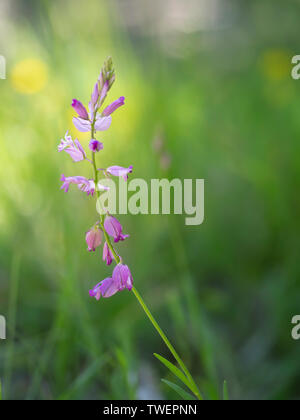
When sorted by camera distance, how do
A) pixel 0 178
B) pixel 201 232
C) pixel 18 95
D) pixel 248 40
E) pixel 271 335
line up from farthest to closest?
pixel 248 40
pixel 18 95
pixel 201 232
pixel 0 178
pixel 271 335

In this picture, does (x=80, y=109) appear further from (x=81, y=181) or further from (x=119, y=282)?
(x=119, y=282)

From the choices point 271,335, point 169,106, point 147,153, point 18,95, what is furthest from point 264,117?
point 271,335

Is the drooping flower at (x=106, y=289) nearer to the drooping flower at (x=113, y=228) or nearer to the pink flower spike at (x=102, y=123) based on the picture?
the drooping flower at (x=113, y=228)

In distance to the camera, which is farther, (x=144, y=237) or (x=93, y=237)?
(x=144, y=237)

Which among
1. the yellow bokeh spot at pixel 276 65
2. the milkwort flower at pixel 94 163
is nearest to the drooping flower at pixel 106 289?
the milkwort flower at pixel 94 163

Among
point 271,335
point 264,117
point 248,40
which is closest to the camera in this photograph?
point 271,335

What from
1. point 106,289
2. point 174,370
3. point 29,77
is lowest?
point 174,370

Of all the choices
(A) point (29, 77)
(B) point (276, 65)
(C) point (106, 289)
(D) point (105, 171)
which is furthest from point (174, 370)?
(B) point (276, 65)

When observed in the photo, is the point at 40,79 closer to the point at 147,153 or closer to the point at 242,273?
the point at 147,153
